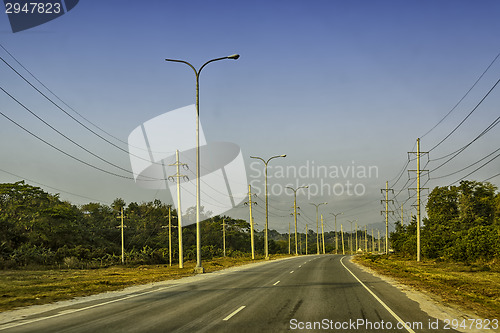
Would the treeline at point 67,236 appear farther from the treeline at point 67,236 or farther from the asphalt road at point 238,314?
the asphalt road at point 238,314

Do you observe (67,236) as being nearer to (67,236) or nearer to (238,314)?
(67,236)

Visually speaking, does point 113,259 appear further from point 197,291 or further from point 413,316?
point 413,316

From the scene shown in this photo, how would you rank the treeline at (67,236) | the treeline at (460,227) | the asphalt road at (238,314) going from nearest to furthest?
the asphalt road at (238,314) → the treeline at (460,227) → the treeline at (67,236)

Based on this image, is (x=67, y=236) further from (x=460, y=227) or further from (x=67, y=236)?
(x=460, y=227)

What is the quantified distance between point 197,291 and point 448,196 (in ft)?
202

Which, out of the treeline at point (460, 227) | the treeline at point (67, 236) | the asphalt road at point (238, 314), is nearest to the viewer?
the asphalt road at point (238, 314)

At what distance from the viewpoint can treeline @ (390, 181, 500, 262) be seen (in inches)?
1501

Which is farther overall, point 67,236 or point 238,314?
point 67,236

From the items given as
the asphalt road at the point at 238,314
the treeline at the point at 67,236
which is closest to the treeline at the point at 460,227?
the asphalt road at the point at 238,314

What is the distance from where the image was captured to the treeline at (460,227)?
38.1 m

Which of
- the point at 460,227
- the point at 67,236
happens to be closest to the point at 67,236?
the point at 67,236

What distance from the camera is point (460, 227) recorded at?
55094 millimetres

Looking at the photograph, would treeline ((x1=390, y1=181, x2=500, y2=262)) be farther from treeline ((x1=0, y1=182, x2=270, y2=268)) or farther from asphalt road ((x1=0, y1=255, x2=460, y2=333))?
treeline ((x1=0, y1=182, x2=270, y2=268))

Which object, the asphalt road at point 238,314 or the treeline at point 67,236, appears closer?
the asphalt road at point 238,314
